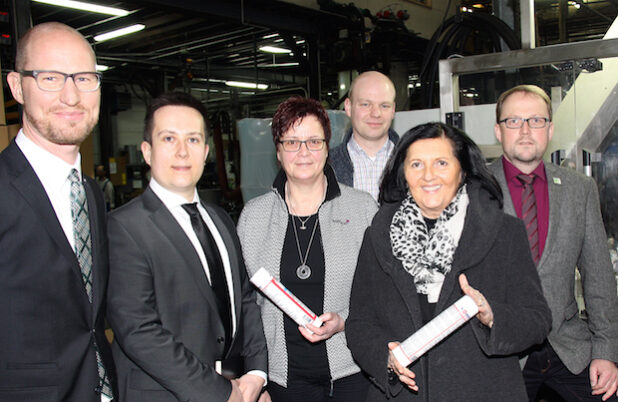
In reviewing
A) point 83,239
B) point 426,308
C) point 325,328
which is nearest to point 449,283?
point 426,308

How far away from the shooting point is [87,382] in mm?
1454

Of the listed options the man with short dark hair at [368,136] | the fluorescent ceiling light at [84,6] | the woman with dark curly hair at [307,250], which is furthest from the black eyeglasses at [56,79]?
the fluorescent ceiling light at [84,6]

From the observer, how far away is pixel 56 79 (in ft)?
4.87

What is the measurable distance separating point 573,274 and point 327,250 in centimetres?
100

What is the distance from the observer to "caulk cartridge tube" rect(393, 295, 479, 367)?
4.68 feet

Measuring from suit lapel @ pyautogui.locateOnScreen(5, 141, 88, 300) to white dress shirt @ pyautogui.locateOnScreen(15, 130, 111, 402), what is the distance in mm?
37

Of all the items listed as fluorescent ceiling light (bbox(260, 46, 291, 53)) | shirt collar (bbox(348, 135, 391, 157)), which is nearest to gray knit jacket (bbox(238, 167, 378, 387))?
shirt collar (bbox(348, 135, 391, 157))

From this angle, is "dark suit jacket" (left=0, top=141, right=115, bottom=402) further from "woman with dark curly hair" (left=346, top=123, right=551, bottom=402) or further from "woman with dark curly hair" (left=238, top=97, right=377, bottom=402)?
"woman with dark curly hair" (left=346, top=123, right=551, bottom=402)

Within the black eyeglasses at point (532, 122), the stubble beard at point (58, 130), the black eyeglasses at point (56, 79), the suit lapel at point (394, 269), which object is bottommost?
the suit lapel at point (394, 269)

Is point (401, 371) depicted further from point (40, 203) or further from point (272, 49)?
point (272, 49)

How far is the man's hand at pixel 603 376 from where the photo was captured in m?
2.02

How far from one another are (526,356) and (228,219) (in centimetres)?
134

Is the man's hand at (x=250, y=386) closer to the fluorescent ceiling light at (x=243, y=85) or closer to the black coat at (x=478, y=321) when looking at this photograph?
the black coat at (x=478, y=321)

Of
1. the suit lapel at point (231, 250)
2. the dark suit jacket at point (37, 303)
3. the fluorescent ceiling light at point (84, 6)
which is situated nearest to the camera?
the dark suit jacket at point (37, 303)
